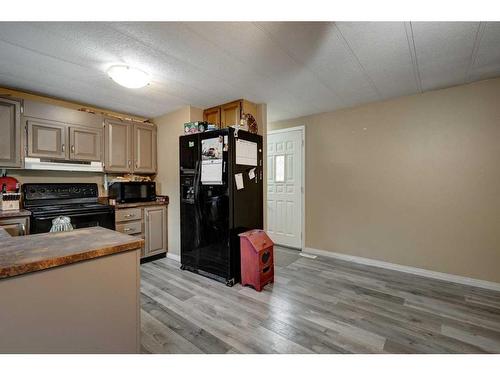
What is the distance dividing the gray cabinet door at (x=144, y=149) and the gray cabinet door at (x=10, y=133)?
1268mm

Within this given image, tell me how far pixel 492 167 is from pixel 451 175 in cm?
34

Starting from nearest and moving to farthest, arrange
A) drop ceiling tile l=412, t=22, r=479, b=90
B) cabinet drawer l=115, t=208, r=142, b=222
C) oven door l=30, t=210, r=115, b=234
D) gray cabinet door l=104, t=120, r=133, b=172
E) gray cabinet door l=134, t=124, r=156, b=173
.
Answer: drop ceiling tile l=412, t=22, r=479, b=90 → oven door l=30, t=210, r=115, b=234 → cabinet drawer l=115, t=208, r=142, b=222 → gray cabinet door l=104, t=120, r=133, b=172 → gray cabinet door l=134, t=124, r=156, b=173

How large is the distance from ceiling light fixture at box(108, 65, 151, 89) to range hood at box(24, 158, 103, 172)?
4.77 ft

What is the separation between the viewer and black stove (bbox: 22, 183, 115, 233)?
8.22 ft

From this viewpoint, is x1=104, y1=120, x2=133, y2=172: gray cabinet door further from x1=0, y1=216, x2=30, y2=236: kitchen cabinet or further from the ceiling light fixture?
the ceiling light fixture

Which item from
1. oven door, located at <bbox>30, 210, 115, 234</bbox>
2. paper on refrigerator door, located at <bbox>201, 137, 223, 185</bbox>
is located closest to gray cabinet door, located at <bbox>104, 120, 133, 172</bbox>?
oven door, located at <bbox>30, 210, 115, 234</bbox>

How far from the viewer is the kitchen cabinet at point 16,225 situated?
226 cm

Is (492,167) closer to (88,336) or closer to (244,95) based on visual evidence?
(244,95)

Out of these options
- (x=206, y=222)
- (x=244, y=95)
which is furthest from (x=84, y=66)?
(x=206, y=222)

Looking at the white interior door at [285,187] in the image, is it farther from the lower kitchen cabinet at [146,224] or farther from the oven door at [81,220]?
the oven door at [81,220]

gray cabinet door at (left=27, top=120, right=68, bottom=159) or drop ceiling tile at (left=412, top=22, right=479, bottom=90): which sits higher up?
drop ceiling tile at (left=412, top=22, right=479, bottom=90)

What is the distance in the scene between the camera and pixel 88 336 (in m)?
1.11

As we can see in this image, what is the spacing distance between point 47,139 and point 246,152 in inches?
94.4

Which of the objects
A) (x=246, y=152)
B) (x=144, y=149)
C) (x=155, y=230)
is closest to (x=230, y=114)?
(x=246, y=152)
